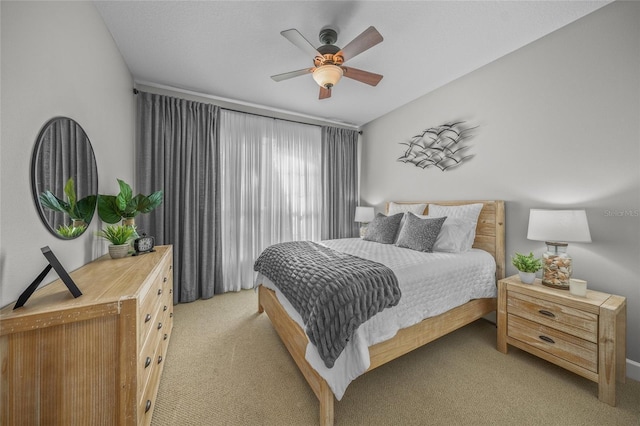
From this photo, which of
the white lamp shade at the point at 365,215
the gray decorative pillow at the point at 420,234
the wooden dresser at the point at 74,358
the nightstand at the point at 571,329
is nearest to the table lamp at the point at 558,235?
the nightstand at the point at 571,329

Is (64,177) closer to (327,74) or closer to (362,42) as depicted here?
(327,74)

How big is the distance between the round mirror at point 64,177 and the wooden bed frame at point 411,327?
59.4 inches

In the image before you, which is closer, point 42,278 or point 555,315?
point 42,278

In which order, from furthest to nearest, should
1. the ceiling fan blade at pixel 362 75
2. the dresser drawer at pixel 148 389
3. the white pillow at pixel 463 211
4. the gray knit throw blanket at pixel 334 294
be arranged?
1. the white pillow at pixel 463 211
2. the ceiling fan blade at pixel 362 75
3. the gray knit throw blanket at pixel 334 294
4. the dresser drawer at pixel 148 389

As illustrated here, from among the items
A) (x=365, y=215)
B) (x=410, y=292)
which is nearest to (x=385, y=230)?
(x=365, y=215)

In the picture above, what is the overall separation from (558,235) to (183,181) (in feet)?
12.6

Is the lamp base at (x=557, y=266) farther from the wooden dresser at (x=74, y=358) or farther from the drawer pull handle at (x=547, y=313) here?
the wooden dresser at (x=74, y=358)

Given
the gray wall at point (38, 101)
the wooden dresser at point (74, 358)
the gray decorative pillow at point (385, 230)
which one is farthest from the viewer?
the gray decorative pillow at point (385, 230)

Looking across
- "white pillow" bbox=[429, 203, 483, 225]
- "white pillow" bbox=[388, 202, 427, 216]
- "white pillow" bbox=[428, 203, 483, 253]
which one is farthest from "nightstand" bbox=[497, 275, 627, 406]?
"white pillow" bbox=[388, 202, 427, 216]

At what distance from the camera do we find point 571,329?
1.62 meters

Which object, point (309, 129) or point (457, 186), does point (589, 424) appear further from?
point (309, 129)

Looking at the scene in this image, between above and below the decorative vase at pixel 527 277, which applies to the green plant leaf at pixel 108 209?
above

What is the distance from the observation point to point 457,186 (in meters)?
2.88

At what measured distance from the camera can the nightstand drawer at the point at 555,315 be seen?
1.55 m
